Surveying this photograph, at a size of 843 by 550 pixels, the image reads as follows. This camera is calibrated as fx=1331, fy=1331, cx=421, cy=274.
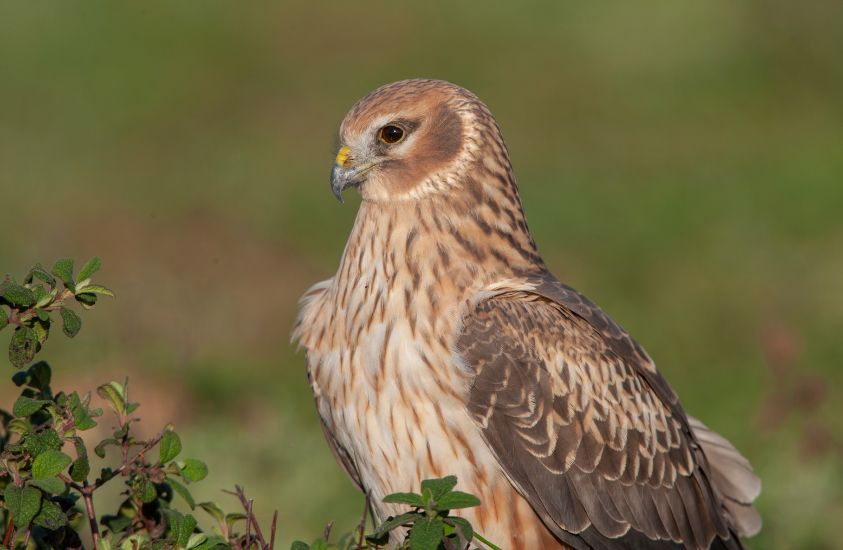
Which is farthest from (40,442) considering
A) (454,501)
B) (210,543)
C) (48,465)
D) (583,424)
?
(583,424)

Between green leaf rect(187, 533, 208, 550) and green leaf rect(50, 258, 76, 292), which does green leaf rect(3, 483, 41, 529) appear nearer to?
green leaf rect(187, 533, 208, 550)

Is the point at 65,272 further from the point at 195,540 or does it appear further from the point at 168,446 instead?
the point at 195,540

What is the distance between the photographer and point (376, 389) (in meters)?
4.71

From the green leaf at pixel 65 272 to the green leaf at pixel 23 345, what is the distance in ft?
0.56

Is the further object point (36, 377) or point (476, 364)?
point (476, 364)

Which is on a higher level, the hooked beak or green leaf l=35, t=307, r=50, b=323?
the hooked beak

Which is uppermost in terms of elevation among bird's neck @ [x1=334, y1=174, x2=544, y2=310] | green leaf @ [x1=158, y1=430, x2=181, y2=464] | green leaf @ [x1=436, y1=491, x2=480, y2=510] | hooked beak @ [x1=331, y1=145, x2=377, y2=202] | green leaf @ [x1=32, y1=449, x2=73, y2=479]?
hooked beak @ [x1=331, y1=145, x2=377, y2=202]

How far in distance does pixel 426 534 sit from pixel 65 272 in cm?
123

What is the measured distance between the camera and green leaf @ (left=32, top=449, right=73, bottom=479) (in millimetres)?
3576

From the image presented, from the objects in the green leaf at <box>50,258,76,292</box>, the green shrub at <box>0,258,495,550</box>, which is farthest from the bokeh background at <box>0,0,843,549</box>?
the green leaf at <box>50,258,76,292</box>

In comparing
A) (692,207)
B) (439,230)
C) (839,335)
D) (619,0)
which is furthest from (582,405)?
(619,0)

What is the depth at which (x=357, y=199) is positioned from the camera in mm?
12438

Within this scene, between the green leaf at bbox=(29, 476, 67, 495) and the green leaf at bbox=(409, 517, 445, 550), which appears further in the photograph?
the green leaf at bbox=(29, 476, 67, 495)

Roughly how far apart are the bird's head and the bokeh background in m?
2.31
